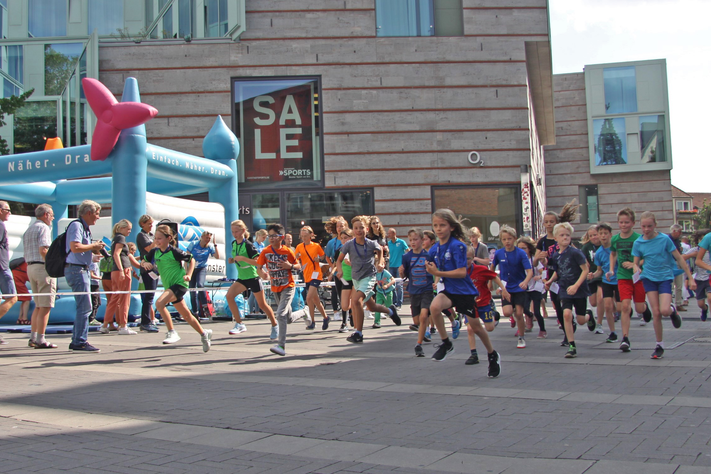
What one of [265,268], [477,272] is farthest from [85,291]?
[477,272]

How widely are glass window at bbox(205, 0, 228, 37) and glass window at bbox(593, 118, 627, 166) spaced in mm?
33525

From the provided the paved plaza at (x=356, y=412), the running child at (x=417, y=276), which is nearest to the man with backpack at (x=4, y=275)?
the paved plaza at (x=356, y=412)

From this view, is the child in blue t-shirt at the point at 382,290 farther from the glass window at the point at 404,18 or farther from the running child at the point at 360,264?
the glass window at the point at 404,18

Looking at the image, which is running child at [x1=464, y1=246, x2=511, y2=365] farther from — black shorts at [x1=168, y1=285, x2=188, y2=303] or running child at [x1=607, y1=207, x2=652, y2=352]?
black shorts at [x1=168, y1=285, x2=188, y2=303]

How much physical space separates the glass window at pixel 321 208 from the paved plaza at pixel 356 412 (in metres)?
12.9

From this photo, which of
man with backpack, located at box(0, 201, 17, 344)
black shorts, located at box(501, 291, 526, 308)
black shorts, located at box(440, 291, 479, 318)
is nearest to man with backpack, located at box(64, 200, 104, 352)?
man with backpack, located at box(0, 201, 17, 344)

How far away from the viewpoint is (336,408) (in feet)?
17.7

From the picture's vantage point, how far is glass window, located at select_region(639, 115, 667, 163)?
47969 mm

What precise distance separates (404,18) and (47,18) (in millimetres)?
18664

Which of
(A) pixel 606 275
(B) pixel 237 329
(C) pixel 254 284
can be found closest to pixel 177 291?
(C) pixel 254 284

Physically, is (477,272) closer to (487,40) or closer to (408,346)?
(408,346)

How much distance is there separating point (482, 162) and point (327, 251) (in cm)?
1026

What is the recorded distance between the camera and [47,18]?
31.5 meters

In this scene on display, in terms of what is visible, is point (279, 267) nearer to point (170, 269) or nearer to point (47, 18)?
point (170, 269)
